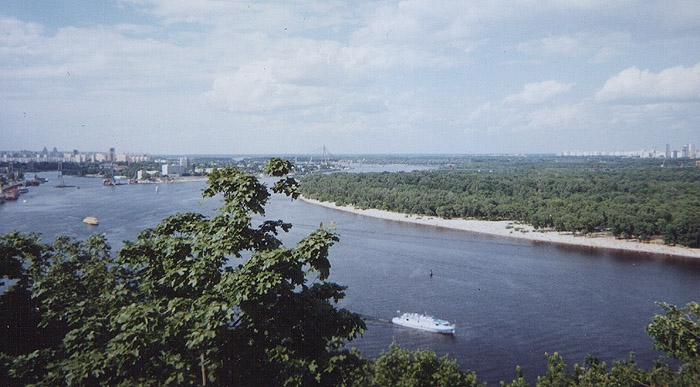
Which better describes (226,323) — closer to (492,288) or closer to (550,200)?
(492,288)

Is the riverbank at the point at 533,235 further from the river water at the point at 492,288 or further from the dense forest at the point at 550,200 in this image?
the river water at the point at 492,288

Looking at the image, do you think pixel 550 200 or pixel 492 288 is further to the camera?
pixel 550 200

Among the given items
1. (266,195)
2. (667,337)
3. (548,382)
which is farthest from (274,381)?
(548,382)

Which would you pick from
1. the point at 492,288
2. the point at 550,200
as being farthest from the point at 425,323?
the point at 550,200

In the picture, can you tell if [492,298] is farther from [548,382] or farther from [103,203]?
[103,203]

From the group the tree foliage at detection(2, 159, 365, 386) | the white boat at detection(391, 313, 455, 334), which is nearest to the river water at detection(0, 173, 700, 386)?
the white boat at detection(391, 313, 455, 334)

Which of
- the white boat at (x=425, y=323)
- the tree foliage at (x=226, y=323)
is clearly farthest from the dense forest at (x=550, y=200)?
the tree foliage at (x=226, y=323)
